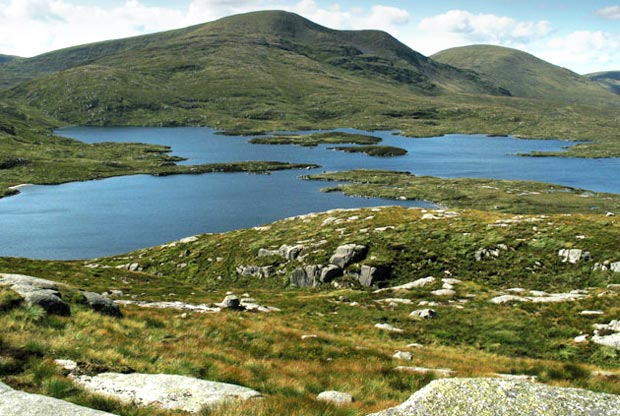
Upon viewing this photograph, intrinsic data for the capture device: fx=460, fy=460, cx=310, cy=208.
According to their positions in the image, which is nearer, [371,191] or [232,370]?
[232,370]

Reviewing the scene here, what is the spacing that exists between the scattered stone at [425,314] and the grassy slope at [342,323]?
24.7 inches

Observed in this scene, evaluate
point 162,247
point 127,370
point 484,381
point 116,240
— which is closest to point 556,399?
point 484,381

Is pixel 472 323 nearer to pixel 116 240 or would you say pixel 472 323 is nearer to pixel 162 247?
pixel 162 247

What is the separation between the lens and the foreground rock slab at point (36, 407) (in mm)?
8477

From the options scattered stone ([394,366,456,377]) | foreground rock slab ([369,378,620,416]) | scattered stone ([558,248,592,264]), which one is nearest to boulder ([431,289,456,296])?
scattered stone ([558,248,592,264])

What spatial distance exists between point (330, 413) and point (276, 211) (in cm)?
13629

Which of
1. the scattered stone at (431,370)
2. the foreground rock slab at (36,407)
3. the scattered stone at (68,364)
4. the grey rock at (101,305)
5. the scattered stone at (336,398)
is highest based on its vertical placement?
the foreground rock slab at (36,407)

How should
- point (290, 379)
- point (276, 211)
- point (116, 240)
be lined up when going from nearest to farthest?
point (290, 379) < point (116, 240) < point (276, 211)

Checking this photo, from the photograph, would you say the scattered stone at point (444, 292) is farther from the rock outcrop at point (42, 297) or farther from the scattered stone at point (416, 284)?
the rock outcrop at point (42, 297)

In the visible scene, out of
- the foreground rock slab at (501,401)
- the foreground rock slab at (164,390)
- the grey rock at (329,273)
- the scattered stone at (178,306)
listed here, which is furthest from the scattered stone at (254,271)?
the foreground rock slab at (501,401)

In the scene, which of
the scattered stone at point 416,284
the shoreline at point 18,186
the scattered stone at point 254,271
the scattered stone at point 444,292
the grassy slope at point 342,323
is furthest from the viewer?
the shoreline at point 18,186

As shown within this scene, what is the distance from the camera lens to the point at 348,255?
160 ft

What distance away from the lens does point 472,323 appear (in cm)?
2939

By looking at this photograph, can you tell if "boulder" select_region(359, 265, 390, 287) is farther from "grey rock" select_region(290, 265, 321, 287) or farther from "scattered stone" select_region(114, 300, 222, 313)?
"scattered stone" select_region(114, 300, 222, 313)
